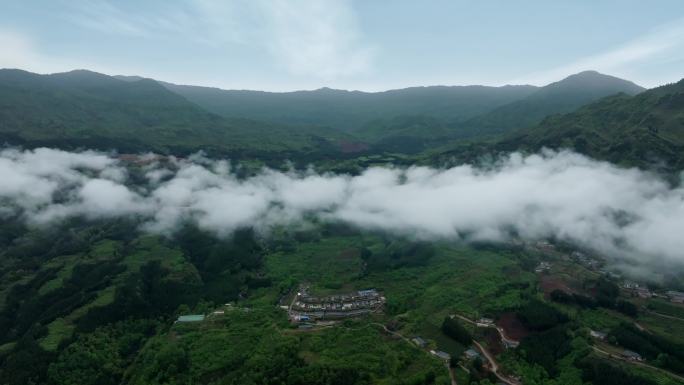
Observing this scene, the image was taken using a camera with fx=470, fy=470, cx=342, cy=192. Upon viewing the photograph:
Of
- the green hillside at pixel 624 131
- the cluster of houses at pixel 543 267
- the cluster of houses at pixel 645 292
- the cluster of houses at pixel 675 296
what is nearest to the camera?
the cluster of houses at pixel 675 296

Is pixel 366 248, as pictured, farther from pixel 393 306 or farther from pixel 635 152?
pixel 635 152

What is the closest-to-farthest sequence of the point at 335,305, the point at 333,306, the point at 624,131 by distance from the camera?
the point at 333,306 < the point at 335,305 < the point at 624,131

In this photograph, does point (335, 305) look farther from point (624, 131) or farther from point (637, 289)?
point (624, 131)

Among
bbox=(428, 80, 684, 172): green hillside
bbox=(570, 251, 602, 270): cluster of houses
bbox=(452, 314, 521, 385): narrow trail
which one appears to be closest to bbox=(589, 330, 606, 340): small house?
bbox=(452, 314, 521, 385): narrow trail

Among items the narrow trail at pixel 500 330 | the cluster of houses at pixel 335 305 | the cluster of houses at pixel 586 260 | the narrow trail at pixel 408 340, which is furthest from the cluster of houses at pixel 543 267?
the narrow trail at pixel 408 340

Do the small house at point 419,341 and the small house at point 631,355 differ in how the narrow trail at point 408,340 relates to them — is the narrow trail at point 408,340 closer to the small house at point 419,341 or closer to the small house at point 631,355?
the small house at point 419,341

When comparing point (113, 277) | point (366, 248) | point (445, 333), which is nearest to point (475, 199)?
point (366, 248)

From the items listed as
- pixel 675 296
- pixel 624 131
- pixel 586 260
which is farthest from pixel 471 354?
pixel 624 131

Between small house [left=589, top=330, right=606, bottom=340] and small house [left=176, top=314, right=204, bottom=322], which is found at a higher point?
small house [left=589, top=330, right=606, bottom=340]

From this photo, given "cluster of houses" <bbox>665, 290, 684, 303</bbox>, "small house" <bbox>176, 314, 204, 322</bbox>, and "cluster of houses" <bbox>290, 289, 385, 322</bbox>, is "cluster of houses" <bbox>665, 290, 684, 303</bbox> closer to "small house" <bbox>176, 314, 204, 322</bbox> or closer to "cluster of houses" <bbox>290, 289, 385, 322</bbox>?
"cluster of houses" <bbox>290, 289, 385, 322</bbox>
